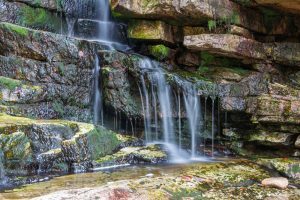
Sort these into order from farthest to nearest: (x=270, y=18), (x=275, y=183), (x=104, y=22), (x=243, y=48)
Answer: (x=104, y=22) < (x=270, y=18) < (x=243, y=48) < (x=275, y=183)

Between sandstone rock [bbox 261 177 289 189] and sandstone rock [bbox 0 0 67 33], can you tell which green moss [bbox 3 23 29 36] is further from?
sandstone rock [bbox 261 177 289 189]

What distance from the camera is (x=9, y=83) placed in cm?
940

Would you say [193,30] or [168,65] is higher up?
[193,30]

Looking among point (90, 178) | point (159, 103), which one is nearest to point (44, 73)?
point (159, 103)

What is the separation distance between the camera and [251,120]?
1077 cm

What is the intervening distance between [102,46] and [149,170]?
5519mm

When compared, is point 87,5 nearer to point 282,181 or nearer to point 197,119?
point 197,119

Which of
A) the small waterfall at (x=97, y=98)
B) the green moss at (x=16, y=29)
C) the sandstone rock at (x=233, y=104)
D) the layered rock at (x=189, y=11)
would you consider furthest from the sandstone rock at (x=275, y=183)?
the green moss at (x=16, y=29)

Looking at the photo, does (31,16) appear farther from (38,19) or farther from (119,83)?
(119,83)

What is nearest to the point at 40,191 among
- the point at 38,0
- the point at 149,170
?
Result: the point at 149,170

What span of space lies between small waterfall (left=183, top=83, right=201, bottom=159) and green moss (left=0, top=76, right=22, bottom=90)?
5080mm

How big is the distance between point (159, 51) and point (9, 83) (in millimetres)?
5113

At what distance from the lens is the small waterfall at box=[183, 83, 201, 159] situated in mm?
11219

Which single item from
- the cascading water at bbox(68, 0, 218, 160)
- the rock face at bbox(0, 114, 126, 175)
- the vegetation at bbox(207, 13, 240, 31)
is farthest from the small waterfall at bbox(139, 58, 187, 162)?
the rock face at bbox(0, 114, 126, 175)
